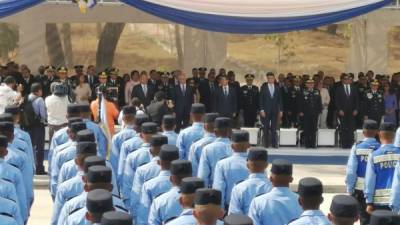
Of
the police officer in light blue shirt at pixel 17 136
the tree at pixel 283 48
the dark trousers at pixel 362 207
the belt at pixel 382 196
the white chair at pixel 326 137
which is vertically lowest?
the white chair at pixel 326 137

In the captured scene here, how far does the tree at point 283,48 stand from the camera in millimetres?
23344

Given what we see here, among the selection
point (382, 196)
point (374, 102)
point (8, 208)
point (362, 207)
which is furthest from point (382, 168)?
point (374, 102)

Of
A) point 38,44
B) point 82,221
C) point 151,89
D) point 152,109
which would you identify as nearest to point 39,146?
point 152,109

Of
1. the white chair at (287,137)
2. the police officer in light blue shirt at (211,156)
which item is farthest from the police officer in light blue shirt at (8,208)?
the white chair at (287,137)

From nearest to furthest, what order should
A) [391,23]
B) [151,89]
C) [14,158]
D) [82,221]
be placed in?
[82,221]
[14,158]
[151,89]
[391,23]

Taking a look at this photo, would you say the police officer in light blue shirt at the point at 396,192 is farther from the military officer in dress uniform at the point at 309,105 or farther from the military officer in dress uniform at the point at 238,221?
the military officer in dress uniform at the point at 309,105

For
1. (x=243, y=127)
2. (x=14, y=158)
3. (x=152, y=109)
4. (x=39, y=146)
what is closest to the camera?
(x=14, y=158)

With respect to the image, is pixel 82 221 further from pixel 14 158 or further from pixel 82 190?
pixel 14 158

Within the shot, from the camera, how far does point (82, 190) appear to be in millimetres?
7004

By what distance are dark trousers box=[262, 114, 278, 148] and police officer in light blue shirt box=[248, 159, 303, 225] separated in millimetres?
11466

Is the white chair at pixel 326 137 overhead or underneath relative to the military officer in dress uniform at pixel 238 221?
underneath

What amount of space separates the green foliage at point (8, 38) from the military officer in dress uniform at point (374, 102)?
28.2ft

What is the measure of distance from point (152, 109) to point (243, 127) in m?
6.44

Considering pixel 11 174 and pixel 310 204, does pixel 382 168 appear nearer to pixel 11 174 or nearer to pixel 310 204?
pixel 310 204
